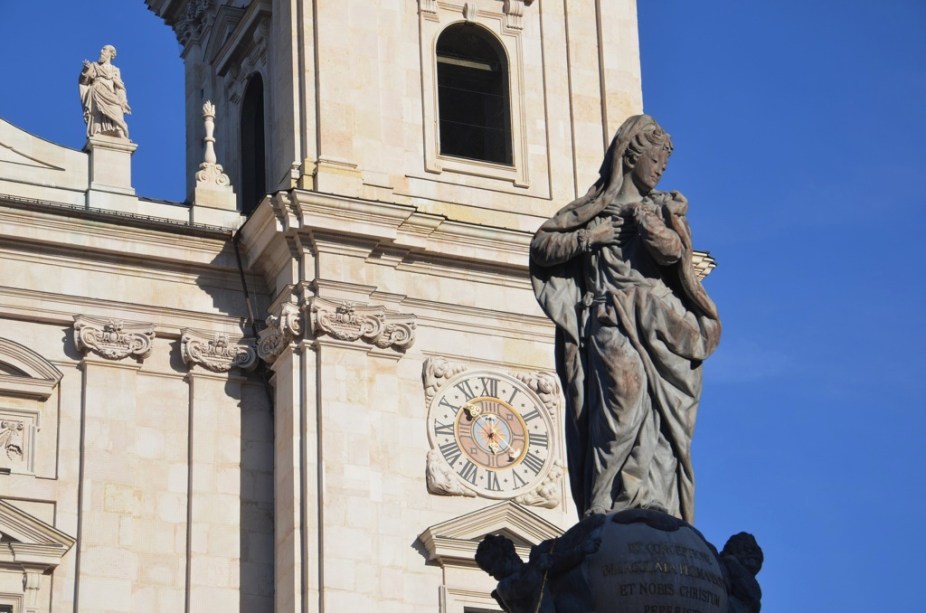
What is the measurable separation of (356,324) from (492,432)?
1.93 m

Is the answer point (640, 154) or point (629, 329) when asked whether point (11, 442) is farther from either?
point (629, 329)

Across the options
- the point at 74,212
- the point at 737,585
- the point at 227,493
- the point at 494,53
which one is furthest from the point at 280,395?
the point at 737,585

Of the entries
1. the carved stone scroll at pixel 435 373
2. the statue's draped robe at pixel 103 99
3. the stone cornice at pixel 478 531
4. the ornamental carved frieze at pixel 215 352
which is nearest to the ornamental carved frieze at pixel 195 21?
the statue's draped robe at pixel 103 99

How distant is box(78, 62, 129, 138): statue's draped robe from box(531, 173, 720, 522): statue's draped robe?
54.8 ft

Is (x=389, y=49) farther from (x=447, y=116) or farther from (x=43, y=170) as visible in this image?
(x=43, y=170)

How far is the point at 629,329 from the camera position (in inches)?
431

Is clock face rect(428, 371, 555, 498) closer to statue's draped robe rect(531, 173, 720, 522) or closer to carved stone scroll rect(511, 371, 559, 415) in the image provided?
carved stone scroll rect(511, 371, 559, 415)

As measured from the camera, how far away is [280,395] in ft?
84.7

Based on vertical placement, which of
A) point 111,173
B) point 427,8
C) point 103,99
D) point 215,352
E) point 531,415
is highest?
point 427,8

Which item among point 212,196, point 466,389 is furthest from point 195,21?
point 466,389

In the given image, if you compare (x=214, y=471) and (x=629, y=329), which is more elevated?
(x=214, y=471)

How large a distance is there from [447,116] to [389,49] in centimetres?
116

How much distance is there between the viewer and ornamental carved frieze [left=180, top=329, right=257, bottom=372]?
26.2 m

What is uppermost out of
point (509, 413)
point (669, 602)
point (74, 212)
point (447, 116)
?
point (447, 116)
